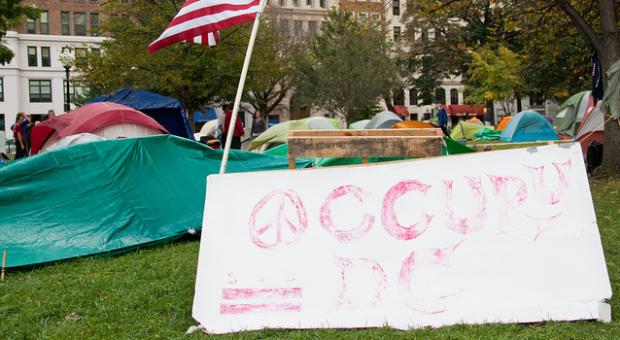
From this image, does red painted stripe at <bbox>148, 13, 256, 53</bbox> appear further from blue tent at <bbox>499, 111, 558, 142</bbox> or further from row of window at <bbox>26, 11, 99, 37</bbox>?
row of window at <bbox>26, 11, 99, 37</bbox>

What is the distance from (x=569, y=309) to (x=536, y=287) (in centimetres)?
22

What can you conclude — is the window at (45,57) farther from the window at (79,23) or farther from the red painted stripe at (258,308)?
the red painted stripe at (258,308)

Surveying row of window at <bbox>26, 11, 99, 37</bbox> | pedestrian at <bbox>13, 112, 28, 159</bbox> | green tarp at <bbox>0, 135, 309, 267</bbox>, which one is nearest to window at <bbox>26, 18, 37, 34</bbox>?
row of window at <bbox>26, 11, 99, 37</bbox>

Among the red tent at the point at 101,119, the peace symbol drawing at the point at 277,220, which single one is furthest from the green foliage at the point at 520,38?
the peace symbol drawing at the point at 277,220

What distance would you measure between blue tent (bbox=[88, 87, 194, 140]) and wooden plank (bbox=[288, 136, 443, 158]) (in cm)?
1313

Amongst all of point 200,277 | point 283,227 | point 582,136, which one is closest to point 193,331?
point 200,277

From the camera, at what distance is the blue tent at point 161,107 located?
58.1ft

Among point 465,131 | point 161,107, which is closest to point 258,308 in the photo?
point 161,107

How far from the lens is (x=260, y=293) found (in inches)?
159

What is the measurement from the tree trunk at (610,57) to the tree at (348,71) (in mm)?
29355

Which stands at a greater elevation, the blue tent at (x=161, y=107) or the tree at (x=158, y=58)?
the tree at (x=158, y=58)

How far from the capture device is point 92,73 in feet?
82.0

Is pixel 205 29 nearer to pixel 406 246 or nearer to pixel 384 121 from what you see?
pixel 406 246

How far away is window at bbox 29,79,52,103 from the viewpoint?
6125 centimetres
